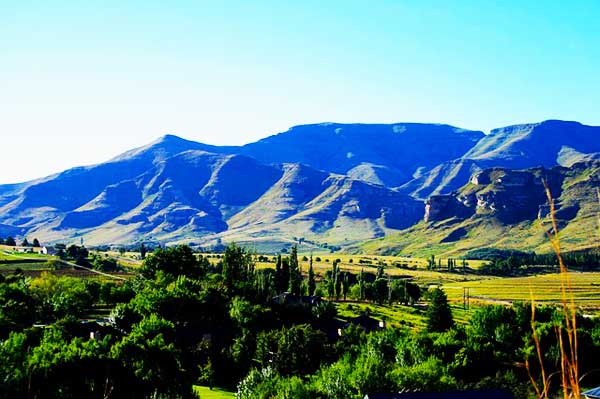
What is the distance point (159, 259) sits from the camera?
126500 mm

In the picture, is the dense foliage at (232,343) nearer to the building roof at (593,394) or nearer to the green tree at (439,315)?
the green tree at (439,315)

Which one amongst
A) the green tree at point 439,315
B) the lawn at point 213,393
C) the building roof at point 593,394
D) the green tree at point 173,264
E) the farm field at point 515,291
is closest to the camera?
the building roof at point 593,394

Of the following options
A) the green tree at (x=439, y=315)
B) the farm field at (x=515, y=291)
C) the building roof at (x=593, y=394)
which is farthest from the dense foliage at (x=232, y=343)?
the farm field at (x=515, y=291)

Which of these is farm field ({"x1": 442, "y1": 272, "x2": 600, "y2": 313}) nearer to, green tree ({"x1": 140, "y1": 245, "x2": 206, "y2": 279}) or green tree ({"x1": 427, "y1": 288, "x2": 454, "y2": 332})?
green tree ({"x1": 427, "y1": 288, "x2": 454, "y2": 332})

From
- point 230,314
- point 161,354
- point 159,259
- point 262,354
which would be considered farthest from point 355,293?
point 161,354

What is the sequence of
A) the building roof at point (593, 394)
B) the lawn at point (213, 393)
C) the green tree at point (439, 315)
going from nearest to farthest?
the building roof at point (593, 394) → the lawn at point (213, 393) → the green tree at point (439, 315)

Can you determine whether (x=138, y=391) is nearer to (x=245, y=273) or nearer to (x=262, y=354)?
(x=262, y=354)

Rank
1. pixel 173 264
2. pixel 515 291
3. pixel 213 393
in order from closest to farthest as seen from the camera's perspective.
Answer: pixel 213 393 → pixel 173 264 → pixel 515 291

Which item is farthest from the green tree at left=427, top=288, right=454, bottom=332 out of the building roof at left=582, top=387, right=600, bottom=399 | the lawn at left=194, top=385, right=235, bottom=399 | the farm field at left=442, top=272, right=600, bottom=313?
the farm field at left=442, top=272, right=600, bottom=313

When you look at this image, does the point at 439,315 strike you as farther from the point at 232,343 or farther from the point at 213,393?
the point at 213,393

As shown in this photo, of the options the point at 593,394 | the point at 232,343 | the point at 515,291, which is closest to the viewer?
the point at 593,394

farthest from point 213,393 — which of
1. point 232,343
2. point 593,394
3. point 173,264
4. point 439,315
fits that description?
point 173,264

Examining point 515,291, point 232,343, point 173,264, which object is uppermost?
point 173,264

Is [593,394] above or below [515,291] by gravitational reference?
above
